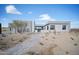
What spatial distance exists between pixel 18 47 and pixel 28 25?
322 millimetres

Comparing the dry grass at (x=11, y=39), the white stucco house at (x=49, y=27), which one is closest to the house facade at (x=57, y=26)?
the white stucco house at (x=49, y=27)

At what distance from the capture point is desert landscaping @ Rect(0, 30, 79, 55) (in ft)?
7.22

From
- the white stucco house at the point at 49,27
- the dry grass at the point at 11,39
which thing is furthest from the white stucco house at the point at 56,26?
the dry grass at the point at 11,39

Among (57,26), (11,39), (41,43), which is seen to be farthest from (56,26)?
(11,39)

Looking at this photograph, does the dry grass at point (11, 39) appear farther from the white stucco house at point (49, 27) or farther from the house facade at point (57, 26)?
the house facade at point (57, 26)

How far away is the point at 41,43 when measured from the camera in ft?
7.29

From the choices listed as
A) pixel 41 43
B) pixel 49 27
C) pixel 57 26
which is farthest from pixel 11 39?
pixel 57 26

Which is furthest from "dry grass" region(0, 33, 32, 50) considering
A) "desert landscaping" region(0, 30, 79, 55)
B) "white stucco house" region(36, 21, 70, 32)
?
"white stucco house" region(36, 21, 70, 32)

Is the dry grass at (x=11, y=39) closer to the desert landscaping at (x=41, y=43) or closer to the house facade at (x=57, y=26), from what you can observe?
the desert landscaping at (x=41, y=43)

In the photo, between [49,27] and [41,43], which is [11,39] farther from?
[49,27]

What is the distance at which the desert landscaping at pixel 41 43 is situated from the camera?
2.20 metres

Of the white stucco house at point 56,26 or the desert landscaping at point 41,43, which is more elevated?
the white stucco house at point 56,26

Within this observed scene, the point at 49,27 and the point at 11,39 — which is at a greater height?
the point at 49,27

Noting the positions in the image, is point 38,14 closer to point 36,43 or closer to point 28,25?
point 28,25
